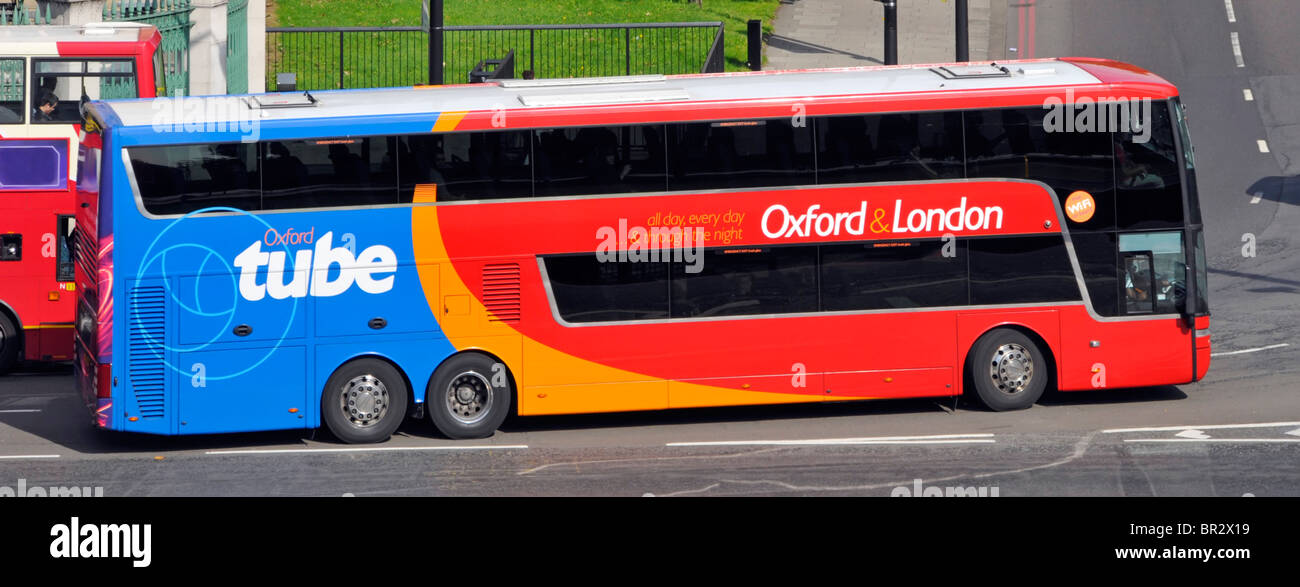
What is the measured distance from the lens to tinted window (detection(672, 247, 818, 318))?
1432 cm

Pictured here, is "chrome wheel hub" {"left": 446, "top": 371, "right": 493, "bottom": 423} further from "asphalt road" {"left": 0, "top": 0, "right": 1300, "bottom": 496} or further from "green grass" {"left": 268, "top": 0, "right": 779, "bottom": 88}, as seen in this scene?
"green grass" {"left": 268, "top": 0, "right": 779, "bottom": 88}

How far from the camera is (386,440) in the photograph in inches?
565

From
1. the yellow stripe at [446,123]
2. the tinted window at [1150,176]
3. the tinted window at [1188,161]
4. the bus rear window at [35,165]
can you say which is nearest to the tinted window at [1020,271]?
the tinted window at [1150,176]

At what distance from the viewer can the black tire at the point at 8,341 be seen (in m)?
18.5

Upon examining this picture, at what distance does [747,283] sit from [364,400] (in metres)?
4.12

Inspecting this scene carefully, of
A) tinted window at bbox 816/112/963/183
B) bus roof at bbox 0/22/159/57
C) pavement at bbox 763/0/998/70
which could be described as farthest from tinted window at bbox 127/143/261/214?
pavement at bbox 763/0/998/70

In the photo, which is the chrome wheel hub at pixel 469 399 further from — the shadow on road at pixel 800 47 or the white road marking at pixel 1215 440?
the shadow on road at pixel 800 47

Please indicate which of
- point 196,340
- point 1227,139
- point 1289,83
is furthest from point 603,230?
point 1289,83

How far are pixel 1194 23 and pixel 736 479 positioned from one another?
2537 centimetres

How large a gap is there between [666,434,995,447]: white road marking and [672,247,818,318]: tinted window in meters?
1.38

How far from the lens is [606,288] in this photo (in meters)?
14.3

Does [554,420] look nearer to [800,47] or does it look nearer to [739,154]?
[739,154]

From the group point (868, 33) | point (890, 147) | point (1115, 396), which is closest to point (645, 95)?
point (890, 147)

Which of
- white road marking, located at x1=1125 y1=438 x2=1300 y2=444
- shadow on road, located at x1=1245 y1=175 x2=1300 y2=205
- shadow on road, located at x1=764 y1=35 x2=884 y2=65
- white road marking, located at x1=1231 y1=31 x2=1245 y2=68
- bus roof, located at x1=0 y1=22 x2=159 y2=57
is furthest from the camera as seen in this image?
white road marking, located at x1=1231 y1=31 x2=1245 y2=68
